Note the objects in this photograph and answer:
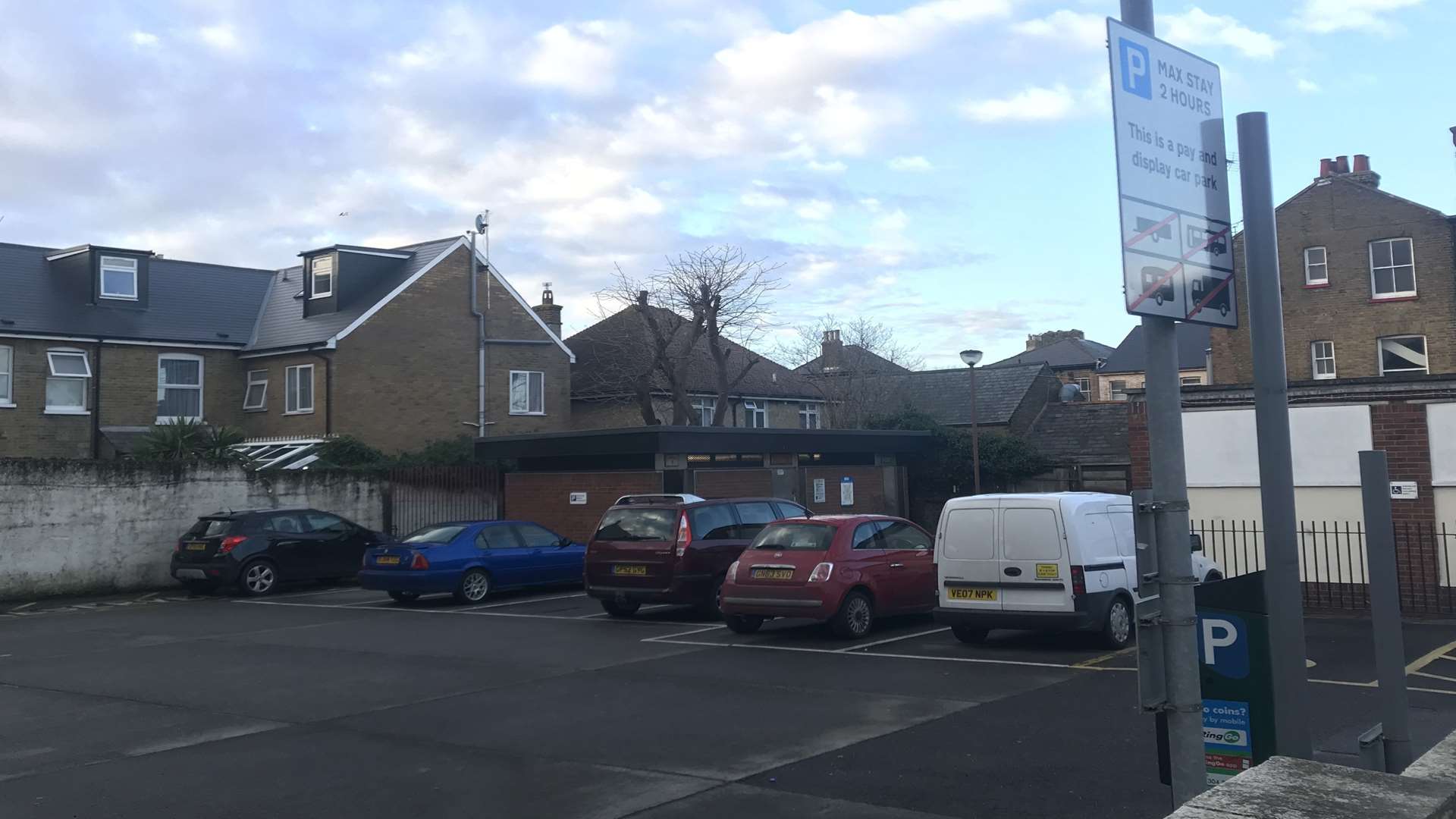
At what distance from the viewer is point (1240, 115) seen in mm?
5234

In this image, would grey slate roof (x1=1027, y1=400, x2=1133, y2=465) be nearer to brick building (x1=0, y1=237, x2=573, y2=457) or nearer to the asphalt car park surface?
brick building (x1=0, y1=237, x2=573, y2=457)

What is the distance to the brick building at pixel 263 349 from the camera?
98.5ft

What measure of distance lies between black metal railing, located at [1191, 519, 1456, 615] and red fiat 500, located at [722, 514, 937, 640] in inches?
211

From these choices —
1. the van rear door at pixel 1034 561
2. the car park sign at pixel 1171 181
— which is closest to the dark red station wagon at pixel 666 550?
the van rear door at pixel 1034 561

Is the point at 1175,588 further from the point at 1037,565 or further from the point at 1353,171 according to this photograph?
the point at 1353,171

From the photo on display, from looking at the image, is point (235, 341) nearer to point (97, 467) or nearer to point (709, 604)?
point (97, 467)

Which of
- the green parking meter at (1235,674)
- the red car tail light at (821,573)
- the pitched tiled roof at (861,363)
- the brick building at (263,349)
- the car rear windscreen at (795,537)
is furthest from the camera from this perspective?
the pitched tiled roof at (861,363)

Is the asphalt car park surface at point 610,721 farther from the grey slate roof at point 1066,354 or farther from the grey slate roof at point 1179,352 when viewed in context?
the grey slate roof at point 1066,354

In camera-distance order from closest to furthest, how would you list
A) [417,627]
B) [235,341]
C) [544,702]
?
[544,702], [417,627], [235,341]

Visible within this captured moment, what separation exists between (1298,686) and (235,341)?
33.2 meters

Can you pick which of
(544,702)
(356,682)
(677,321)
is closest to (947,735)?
(544,702)

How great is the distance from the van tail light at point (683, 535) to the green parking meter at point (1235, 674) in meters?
10.8

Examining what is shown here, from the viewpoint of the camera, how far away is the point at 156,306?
33062mm

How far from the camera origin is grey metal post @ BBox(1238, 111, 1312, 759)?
4863mm
